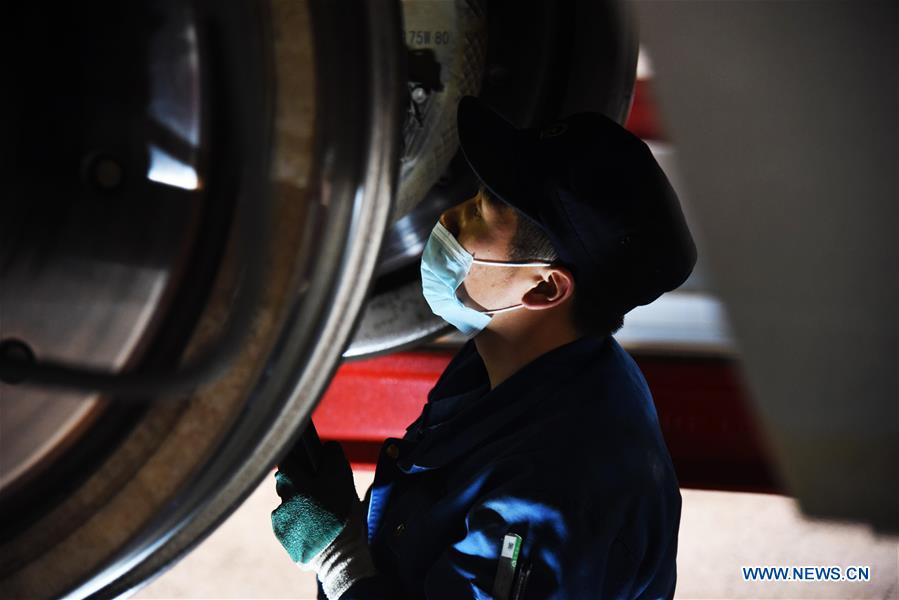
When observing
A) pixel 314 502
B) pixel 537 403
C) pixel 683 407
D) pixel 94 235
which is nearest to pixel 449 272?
pixel 537 403

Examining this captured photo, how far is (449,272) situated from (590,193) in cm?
16

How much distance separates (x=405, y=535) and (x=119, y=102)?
1.94ft

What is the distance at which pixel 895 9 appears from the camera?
1.24ft

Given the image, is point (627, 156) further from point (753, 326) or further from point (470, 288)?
point (753, 326)

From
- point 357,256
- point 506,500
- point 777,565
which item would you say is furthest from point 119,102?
point 777,565

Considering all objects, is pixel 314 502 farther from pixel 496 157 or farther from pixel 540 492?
pixel 496 157

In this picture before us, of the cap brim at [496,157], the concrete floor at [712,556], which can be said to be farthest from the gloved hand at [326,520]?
the concrete floor at [712,556]

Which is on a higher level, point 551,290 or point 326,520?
point 551,290

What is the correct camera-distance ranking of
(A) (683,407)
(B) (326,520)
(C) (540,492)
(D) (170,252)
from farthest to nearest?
(A) (683,407) < (B) (326,520) < (C) (540,492) < (D) (170,252)

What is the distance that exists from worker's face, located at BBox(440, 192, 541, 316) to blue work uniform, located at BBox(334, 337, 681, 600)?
8 cm

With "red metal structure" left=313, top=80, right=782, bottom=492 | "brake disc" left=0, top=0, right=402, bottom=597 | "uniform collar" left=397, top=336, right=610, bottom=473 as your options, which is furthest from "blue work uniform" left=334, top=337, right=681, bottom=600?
"red metal structure" left=313, top=80, right=782, bottom=492

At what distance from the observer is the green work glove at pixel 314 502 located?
963 mm

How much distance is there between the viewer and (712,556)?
2246 millimetres

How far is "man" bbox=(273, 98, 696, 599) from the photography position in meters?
0.88
